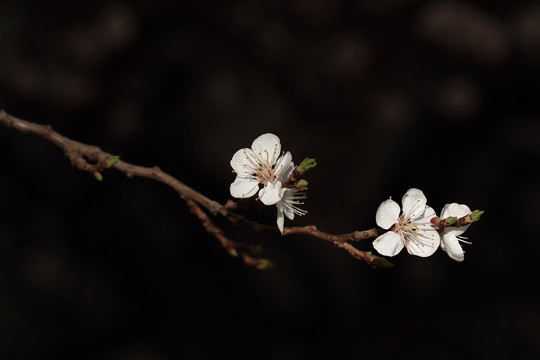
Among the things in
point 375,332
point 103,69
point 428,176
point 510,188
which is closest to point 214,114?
point 103,69

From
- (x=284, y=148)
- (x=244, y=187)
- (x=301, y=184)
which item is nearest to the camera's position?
(x=301, y=184)

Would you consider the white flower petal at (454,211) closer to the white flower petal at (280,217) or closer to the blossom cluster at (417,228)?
the blossom cluster at (417,228)

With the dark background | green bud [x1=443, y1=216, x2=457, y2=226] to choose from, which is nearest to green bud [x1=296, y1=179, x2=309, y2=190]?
green bud [x1=443, y1=216, x2=457, y2=226]

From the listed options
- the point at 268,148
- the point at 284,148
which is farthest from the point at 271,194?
the point at 284,148

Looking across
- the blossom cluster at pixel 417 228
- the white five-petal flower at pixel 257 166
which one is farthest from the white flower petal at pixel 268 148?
the blossom cluster at pixel 417 228

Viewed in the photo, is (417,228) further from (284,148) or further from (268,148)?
(284,148)

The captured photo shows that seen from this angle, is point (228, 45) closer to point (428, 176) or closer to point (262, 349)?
point (428, 176)

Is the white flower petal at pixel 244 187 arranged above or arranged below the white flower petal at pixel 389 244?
above
